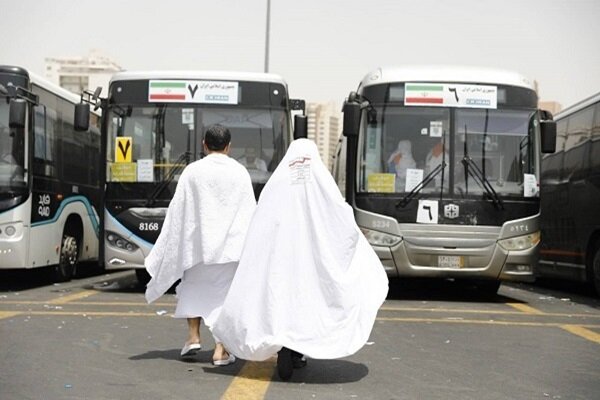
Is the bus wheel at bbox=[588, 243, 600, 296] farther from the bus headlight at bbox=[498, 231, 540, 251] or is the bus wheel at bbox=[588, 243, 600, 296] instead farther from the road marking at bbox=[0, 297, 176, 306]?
the road marking at bbox=[0, 297, 176, 306]

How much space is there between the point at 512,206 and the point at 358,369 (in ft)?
21.2

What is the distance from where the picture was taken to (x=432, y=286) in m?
16.2

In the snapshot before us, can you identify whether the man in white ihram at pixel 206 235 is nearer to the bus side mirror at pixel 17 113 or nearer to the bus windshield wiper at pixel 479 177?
the bus side mirror at pixel 17 113

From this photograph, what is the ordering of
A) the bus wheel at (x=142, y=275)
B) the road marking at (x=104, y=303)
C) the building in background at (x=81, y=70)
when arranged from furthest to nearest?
the building in background at (x=81, y=70), the bus wheel at (x=142, y=275), the road marking at (x=104, y=303)

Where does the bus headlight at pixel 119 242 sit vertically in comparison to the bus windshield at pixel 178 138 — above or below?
below

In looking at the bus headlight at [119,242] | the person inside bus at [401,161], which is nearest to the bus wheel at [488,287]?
the person inside bus at [401,161]

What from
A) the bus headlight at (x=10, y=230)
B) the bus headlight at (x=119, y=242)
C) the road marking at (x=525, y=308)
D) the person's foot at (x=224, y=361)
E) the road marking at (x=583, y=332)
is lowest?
the road marking at (x=525, y=308)

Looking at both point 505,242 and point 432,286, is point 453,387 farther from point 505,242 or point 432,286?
point 432,286

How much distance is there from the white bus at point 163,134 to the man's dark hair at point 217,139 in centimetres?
588

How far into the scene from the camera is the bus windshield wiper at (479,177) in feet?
40.3

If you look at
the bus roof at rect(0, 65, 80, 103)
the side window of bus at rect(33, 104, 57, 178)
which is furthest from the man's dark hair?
the bus roof at rect(0, 65, 80, 103)

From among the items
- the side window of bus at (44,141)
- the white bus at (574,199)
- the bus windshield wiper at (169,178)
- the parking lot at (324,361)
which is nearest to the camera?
the parking lot at (324,361)

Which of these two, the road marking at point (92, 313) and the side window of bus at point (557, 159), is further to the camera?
the side window of bus at point (557, 159)

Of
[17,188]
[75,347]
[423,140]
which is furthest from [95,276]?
[75,347]
